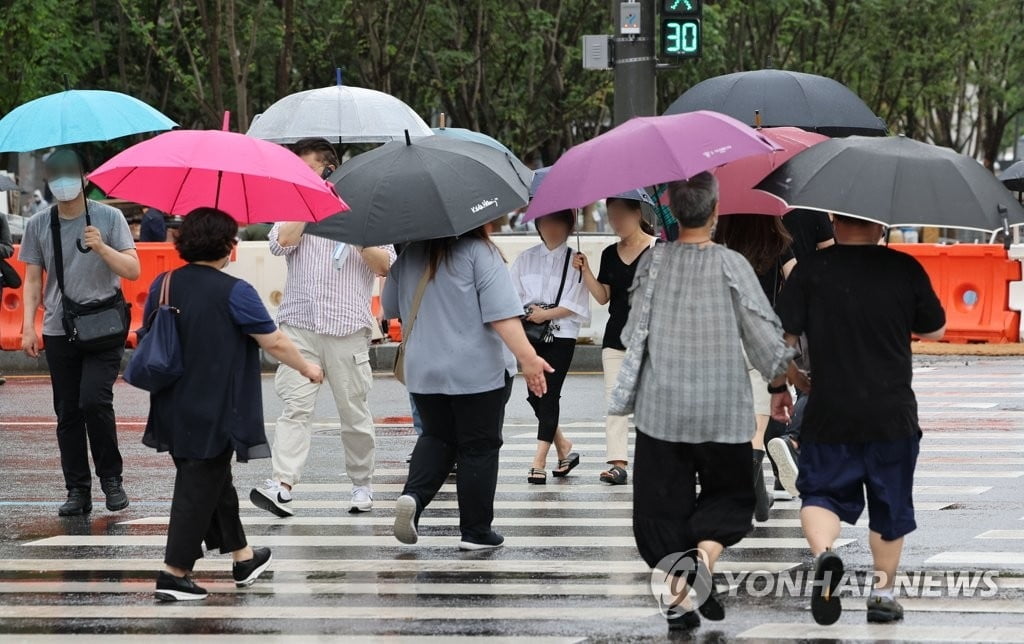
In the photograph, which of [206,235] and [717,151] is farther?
[206,235]

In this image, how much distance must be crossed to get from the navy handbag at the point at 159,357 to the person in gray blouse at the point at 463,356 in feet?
4.15

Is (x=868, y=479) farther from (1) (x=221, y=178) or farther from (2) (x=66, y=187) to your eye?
(2) (x=66, y=187)

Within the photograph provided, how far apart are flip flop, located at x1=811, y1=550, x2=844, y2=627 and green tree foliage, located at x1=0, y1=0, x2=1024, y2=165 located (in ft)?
62.5

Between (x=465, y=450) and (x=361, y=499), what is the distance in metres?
1.52

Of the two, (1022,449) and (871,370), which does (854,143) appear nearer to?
(871,370)

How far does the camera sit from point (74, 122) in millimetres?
8844

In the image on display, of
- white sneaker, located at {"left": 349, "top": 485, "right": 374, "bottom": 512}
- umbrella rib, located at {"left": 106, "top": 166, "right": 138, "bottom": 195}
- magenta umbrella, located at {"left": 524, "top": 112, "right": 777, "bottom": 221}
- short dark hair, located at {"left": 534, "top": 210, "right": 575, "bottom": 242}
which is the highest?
magenta umbrella, located at {"left": 524, "top": 112, "right": 777, "bottom": 221}

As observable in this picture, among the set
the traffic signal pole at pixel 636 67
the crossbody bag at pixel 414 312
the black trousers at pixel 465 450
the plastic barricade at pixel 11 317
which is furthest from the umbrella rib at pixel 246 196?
the plastic barricade at pixel 11 317

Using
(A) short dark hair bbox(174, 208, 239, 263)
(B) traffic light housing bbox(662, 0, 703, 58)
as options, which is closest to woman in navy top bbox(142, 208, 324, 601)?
(A) short dark hair bbox(174, 208, 239, 263)

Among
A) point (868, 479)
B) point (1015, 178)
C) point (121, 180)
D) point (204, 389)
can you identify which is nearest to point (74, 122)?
point (121, 180)

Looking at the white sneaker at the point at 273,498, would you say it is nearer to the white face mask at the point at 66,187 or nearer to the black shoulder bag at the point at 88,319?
the black shoulder bag at the point at 88,319

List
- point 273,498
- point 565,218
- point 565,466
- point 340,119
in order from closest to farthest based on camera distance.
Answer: point 273,498, point 565,218, point 565,466, point 340,119

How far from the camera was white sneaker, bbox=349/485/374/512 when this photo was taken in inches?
366

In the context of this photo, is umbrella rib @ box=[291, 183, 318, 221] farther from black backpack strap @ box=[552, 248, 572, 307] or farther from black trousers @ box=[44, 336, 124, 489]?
black backpack strap @ box=[552, 248, 572, 307]
